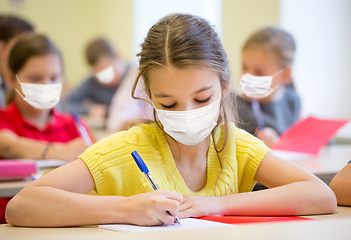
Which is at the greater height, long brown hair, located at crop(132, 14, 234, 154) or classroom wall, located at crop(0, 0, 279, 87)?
long brown hair, located at crop(132, 14, 234, 154)

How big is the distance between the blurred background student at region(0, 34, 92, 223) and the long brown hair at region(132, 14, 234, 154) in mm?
328

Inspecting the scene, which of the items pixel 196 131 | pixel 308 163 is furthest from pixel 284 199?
pixel 308 163

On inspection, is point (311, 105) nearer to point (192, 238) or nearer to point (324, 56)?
point (324, 56)

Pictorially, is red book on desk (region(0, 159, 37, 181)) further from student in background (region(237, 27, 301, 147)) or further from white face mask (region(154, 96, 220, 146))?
student in background (region(237, 27, 301, 147))

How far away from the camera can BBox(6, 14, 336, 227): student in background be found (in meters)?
0.75

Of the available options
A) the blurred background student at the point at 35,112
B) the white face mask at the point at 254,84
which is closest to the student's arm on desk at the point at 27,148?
the blurred background student at the point at 35,112

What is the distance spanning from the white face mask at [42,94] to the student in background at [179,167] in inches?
10.0

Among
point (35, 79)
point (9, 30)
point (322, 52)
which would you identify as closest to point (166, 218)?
A: point (35, 79)

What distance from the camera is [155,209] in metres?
0.71

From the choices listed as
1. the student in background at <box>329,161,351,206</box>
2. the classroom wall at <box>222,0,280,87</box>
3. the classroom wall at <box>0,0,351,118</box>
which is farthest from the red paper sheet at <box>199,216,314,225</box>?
the classroom wall at <box>222,0,280,87</box>

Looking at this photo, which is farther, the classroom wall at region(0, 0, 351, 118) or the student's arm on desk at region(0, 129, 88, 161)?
the classroom wall at region(0, 0, 351, 118)

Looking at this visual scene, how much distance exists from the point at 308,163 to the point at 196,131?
659mm

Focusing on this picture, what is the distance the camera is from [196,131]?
2.79ft

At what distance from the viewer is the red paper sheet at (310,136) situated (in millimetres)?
1486
